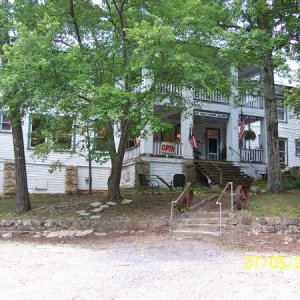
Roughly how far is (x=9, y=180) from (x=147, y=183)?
6866 millimetres

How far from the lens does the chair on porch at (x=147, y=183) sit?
64.4ft

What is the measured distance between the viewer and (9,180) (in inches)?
821

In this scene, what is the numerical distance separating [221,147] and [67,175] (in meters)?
9.92

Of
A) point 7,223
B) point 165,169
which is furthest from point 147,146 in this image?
point 7,223

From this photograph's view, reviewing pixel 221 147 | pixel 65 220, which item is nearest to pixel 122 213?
pixel 65 220

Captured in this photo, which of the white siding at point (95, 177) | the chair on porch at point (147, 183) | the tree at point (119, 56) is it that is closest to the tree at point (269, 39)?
the tree at point (119, 56)

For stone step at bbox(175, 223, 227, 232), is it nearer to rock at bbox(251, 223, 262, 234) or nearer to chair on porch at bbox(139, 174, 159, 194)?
rock at bbox(251, 223, 262, 234)

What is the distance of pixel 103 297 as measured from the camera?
19.5 feet

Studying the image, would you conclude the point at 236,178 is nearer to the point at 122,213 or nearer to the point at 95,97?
the point at 122,213

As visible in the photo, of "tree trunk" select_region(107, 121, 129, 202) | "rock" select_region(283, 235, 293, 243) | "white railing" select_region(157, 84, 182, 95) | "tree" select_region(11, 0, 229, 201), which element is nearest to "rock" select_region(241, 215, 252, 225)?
"rock" select_region(283, 235, 293, 243)

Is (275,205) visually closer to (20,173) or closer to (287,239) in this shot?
(287,239)

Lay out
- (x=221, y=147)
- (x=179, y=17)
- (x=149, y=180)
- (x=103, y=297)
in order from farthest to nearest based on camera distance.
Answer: (x=221, y=147) → (x=149, y=180) → (x=179, y=17) → (x=103, y=297)

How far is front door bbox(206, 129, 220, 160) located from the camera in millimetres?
26672

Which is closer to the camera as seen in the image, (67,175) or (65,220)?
(65,220)
